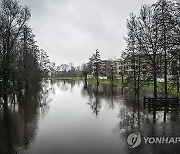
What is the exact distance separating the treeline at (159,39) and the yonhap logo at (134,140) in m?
5.01

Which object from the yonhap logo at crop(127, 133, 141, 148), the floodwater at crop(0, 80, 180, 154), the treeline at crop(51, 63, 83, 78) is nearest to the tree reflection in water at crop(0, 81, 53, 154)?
the floodwater at crop(0, 80, 180, 154)

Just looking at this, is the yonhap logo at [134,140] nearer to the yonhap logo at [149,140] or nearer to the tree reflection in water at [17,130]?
the yonhap logo at [149,140]

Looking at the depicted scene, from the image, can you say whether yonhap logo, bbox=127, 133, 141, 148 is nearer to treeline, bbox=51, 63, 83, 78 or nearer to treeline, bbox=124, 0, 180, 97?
treeline, bbox=124, 0, 180, 97

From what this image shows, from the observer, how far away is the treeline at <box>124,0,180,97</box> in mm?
15836

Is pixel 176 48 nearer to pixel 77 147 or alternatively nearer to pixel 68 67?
pixel 77 147

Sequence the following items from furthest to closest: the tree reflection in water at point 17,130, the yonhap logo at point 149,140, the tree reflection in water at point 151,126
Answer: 1. the yonhap logo at point 149,140
2. the tree reflection in water at point 17,130
3. the tree reflection in water at point 151,126

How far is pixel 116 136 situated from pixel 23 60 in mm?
34691

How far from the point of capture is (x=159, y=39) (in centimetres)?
1992

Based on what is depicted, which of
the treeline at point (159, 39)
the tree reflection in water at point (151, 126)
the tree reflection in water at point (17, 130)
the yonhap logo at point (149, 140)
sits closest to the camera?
the tree reflection in water at point (151, 126)

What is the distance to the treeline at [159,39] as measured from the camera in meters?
15.8

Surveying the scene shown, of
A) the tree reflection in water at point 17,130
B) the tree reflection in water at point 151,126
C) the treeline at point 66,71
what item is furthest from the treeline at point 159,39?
the treeline at point 66,71

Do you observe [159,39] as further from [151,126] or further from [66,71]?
[66,71]

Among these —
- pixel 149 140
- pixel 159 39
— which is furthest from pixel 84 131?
pixel 159 39

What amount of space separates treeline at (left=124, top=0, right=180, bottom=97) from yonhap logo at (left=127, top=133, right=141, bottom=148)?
16.4 ft
